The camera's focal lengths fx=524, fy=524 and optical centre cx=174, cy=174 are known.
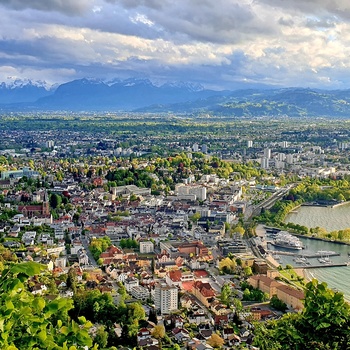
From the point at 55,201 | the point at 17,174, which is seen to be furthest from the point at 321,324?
the point at 17,174

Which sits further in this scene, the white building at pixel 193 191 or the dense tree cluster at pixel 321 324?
the white building at pixel 193 191

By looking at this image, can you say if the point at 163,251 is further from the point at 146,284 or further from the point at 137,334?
the point at 137,334

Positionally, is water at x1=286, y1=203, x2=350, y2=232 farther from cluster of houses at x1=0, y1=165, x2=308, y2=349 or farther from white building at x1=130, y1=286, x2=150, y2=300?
white building at x1=130, y1=286, x2=150, y2=300

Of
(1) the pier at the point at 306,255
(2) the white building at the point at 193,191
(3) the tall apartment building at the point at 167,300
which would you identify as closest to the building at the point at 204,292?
(3) the tall apartment building at the point at 167,300

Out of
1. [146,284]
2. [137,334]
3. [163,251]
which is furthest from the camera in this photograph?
[163,251]

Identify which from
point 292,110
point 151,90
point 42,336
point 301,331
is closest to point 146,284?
point 301,331

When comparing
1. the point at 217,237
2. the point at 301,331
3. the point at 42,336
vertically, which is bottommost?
the point at 217,237

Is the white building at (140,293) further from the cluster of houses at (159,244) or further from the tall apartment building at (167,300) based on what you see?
the tall apartment building at (167,300)
